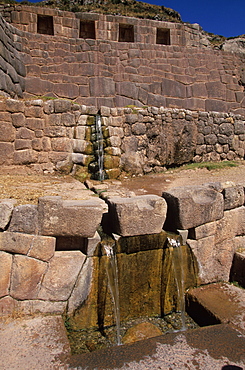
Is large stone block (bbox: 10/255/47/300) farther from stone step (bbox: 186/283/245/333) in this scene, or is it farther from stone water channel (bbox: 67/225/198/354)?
stone step (bbox: 186/283/245/333)

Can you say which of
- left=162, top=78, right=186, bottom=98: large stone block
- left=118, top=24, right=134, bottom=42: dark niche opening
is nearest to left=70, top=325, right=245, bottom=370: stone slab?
left=162, top=78, right=186, bottom=98: large stone block

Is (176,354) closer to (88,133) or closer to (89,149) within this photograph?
(89,149)

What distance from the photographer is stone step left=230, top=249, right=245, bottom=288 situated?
445 centimetres

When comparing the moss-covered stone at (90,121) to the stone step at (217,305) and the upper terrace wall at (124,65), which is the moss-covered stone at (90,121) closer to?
the upper terrace wall at (124,65)

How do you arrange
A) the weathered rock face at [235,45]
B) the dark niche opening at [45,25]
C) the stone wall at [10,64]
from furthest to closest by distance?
the weathered rock face at [235,45], the dark niche opening at [45,25], the stone wall at [10,64]

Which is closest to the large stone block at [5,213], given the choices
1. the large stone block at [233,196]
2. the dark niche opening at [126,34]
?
the large stone block at [233,196]

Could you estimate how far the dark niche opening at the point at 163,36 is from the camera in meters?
11.3

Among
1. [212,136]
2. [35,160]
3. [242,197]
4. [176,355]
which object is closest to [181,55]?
[212,136]

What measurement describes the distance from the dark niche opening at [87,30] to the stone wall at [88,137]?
15.6ft

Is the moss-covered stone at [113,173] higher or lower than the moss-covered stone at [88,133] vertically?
lower

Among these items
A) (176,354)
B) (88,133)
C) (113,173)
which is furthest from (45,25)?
(176,354)

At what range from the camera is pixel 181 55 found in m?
11.2

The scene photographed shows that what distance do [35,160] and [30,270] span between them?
12.8 ft

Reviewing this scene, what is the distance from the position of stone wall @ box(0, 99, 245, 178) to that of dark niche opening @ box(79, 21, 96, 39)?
4768 mm
